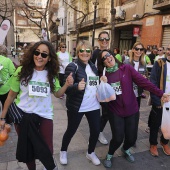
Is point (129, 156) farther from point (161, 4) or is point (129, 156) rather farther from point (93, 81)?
point (161, 4)

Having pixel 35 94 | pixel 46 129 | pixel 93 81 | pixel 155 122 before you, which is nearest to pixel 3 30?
pixel 93 81

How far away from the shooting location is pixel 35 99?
2.33m

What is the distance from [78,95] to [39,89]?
23.9 inches

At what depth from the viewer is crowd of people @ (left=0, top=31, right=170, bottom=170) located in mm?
2311

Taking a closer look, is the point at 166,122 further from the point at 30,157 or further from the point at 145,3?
the point at 145,3

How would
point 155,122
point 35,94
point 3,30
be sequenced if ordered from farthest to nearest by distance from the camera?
point 3,30
point 155,122
point 35,94

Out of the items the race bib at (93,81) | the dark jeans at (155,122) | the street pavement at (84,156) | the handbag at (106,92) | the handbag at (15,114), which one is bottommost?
the street pavement at (84,156)

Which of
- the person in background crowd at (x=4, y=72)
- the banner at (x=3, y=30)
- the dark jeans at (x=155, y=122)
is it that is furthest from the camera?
the banner at (x=3, y=30)

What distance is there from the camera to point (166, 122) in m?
2.85

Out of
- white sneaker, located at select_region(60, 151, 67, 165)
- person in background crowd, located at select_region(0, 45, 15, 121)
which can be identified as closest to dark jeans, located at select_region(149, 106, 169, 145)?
white sneaker, located at select_region(60, 151, 67, 165)

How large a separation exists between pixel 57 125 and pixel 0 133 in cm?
229

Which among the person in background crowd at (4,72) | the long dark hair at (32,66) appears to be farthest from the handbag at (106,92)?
the person in background crowd at (4,72)

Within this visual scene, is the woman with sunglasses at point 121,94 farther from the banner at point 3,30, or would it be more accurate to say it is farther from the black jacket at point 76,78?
the banner at point 3,30

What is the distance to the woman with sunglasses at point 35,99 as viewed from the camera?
2279 millimetres
